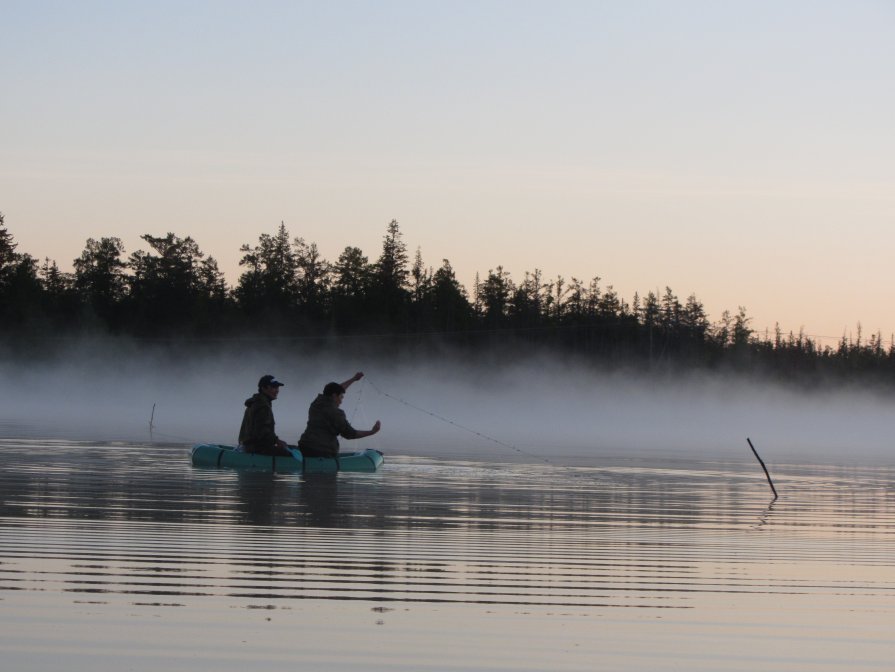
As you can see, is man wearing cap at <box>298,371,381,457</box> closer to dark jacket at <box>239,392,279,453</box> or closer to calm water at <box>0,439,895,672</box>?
dark jacket at <box>239,392,279,453</box>

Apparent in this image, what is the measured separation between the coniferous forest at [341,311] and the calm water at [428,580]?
122366 mm

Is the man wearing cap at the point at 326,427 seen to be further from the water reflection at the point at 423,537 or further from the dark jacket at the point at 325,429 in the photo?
the water reflection at the point at 423,537

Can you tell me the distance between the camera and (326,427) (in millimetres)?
24031

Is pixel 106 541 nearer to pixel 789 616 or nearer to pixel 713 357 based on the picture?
pixel 789 616

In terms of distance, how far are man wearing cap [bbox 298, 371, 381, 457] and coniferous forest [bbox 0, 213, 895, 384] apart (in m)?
115

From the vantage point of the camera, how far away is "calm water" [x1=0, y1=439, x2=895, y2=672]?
7.97 metres

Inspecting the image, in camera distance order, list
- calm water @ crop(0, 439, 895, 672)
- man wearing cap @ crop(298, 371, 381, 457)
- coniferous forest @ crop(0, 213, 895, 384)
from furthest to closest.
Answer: coniferous forest @ crop(0, 213, 895, 384) → man wearing cap @ crop(298, 371, 381, 457) → calm water @ crop(0, 439, 895, 672)

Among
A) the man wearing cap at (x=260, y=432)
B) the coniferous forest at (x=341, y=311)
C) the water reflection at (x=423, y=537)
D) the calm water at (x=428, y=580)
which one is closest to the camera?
the calm water at (x=428, y=580)

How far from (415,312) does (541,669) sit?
146 meters

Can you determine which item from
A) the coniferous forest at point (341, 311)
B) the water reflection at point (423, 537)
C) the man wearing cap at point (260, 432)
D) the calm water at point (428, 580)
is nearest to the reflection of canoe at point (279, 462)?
the man wearing cap at point (260, 432)

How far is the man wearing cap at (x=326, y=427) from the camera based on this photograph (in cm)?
2386

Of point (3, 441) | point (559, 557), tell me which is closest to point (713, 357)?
point (3, 441)

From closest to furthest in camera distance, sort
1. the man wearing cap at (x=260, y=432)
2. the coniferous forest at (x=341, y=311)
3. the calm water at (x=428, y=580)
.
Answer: the calm water at (x=428, y=580) < the man wearing cap at (x=260, y=432) < the coniferous forest at (x=341, y=311)

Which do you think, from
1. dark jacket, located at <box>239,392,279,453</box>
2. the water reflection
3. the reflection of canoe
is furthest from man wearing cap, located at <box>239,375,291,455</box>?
the water reflection
